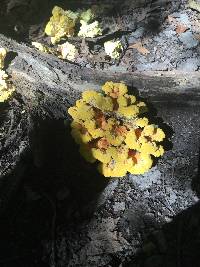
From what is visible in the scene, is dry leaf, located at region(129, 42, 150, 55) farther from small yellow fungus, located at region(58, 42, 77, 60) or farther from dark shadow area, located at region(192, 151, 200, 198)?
dark shadow area, located at region(192, 151, 200, 198)

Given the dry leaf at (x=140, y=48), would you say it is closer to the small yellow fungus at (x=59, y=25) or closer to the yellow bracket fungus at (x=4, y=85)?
the small yellow fungus at (x=59, y=25)

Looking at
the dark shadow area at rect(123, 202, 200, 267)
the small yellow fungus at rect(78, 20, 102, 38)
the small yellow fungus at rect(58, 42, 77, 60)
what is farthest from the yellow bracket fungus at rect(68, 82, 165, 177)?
the small yellow fungus at rect(78, 20, 102, 38)

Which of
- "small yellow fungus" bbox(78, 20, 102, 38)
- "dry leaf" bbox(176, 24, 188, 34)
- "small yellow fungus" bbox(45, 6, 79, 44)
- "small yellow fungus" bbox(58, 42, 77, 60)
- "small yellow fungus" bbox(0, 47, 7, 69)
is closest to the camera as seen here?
"small yellow fungus" bbox(0, 47, 7, 69)

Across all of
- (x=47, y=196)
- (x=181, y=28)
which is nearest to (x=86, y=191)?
(x=47, y=196)

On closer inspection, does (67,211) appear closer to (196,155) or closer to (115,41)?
(196,155)

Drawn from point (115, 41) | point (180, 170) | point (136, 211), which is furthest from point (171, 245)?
point (115, 41)

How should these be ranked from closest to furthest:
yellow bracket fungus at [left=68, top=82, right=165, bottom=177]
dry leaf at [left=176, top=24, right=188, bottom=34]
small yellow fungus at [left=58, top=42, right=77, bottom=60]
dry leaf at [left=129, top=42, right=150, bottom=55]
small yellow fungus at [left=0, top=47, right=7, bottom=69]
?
1. yellow bracket fungus at [left=68, top=82, right=165, bottom=177]
2. small yellow fungus at [left=0, top=47, right=7, bottom=69]
3. small yellow fungus at [left=58, top=42, right=77, bottom=60]
4. dry leaf at [left=129, top=42, right=150, bottom=55]
5. dry leaf at [left=176, top=24, right=188, bottom=34]

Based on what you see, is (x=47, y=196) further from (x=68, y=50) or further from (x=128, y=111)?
(x=68, y=50)
